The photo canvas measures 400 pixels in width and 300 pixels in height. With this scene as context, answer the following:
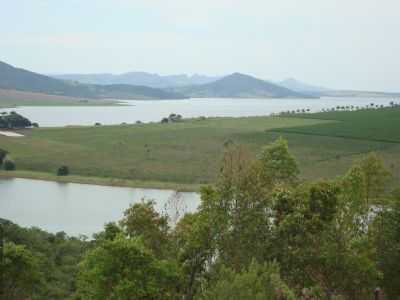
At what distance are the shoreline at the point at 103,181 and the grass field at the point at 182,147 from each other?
0.15 metres

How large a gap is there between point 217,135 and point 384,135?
18666 millimetres

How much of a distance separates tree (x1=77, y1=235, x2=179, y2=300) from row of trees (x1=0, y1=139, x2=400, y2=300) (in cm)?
2

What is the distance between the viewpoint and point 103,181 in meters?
43.8

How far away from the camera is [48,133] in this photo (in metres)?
70.3

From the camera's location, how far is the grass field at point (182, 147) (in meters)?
45.7

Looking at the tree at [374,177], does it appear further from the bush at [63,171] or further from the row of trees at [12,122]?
the row of trees at [12,122]

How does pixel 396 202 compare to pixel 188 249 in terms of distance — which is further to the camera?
pixel 396 202

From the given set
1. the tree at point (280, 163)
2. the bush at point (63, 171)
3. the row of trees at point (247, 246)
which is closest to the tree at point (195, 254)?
the row of trees at point (247, 246)

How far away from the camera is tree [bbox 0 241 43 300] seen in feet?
50.4

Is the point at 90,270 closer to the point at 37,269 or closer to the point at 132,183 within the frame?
the point at 37,269

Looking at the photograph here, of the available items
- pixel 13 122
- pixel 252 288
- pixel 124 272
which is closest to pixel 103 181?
pixel 124 272

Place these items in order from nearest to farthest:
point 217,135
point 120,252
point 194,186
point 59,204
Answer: point 120,252, point 59,204, point 194,186, point 217,135

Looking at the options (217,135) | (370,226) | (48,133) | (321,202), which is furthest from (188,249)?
(48,133)

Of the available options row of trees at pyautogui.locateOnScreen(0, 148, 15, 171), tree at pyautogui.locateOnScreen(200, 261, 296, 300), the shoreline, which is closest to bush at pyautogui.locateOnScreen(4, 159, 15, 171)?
row of trees at pyautogui.locateOnScreen(0, 148, 15, 171)
